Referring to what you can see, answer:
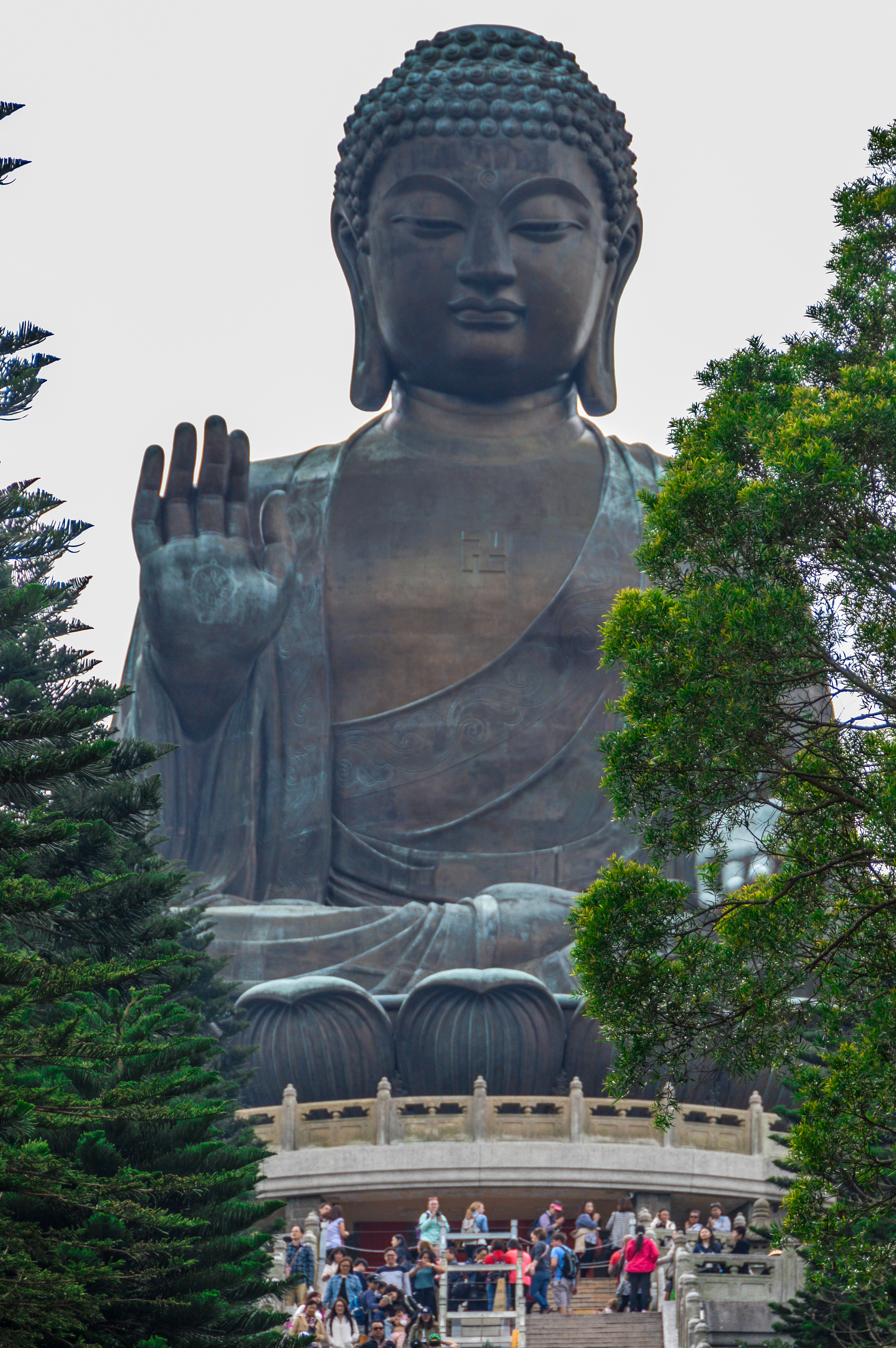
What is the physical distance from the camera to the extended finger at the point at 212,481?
63.4 ft

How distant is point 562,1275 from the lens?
13.7 metres

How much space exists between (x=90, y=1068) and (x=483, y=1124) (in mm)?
7830

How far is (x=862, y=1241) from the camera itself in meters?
8.97

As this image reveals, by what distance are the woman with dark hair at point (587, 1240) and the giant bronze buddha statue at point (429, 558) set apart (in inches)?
163

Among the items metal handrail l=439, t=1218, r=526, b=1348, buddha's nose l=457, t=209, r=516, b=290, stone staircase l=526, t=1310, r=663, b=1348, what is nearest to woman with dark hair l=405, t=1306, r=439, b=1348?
metal handrail l=439, t=1218, r=526, b=1348

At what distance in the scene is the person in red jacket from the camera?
44.0 feet

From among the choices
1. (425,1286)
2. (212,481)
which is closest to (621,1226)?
(425,1286)

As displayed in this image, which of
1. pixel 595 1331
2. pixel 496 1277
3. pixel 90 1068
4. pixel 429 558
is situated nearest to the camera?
pixel 90 1068

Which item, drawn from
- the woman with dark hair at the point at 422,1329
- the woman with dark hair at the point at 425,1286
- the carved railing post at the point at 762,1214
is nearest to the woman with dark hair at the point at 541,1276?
the woman with dark hair at the point at 425,1286

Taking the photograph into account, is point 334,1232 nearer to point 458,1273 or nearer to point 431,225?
point 458,1273

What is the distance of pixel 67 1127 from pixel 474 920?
9112 mm

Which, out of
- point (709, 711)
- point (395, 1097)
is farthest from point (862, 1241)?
point (395, 1097)

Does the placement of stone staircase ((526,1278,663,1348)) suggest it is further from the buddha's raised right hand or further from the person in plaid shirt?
the buddha's raised right hand

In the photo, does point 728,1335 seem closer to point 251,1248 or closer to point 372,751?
point 251,1248
